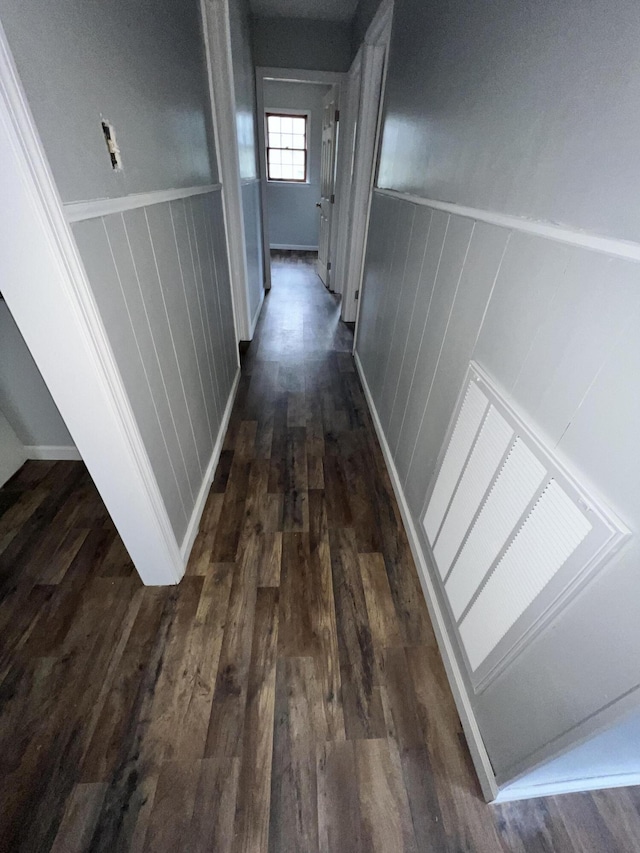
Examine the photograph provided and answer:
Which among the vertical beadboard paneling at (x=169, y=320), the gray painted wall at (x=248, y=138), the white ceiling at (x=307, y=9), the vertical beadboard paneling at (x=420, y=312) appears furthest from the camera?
the white ceiling at (x=307, y=9)

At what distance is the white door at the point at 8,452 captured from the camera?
1.79 m

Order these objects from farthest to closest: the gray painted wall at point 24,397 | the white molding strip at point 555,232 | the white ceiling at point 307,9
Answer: the white ceiling at point 307,9, the gray painted wall at point 24,397, the white molding strip at point 555,232

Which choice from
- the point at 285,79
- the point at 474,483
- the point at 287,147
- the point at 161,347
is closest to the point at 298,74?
the point at 285,79

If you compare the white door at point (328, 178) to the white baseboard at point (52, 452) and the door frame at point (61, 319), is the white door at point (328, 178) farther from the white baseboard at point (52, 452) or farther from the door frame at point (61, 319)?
the door frame at point (61, 319)

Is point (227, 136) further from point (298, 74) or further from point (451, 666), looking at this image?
point (451, 666)

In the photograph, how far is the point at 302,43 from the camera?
11.1 feet

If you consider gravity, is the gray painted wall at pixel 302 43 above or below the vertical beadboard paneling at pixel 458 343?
above

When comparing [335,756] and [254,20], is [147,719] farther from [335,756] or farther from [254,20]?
[254,20]

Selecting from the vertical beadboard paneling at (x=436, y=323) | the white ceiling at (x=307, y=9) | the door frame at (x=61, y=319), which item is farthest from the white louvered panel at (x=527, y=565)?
the white ceiling at (x=307, y=9)

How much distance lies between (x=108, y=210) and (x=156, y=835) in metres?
1.50

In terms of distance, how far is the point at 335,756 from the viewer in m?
1.04

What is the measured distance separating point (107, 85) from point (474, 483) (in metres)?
1.33

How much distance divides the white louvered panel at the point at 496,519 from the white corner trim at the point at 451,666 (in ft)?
0.56

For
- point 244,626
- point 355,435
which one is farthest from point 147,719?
point 355,435
